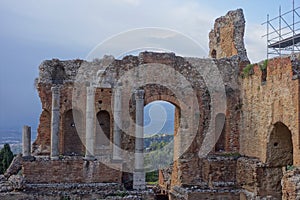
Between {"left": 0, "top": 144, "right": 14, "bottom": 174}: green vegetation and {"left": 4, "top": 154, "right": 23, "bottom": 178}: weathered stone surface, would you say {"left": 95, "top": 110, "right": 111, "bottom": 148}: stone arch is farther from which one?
{"left": 0, "top": 144, "right": 14, "bottom": 174}: green vegetation

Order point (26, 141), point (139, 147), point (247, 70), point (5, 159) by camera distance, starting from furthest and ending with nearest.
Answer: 1. point (5, 159)
2. point (247, 70)
3. point (139, 147)
4. point (26, 141)

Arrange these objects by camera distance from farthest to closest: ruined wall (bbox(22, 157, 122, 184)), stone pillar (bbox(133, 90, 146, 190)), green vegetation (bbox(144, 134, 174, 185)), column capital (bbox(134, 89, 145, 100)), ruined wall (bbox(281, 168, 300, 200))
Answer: green vegetation (bbox(144, 134, 174, 185)), column capital (bbox(134, 89, 145, 100)), stone pillar (bbox(133, 90, 146, 190)), ruined wall (bbox(22, 157, 122, 184)), ruined wall (bbox(281, 168, 300, 200))

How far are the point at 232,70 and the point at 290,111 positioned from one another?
4.93 metres

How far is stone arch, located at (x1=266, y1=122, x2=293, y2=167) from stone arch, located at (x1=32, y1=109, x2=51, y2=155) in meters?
9.47

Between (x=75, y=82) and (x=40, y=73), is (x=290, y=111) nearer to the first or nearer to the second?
(x=75, y=82)

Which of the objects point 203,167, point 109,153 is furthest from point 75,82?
point 203,167

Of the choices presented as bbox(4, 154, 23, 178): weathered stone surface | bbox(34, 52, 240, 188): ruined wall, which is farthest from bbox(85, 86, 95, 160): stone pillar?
bbox(4, 154, 23, 178): weathered stone surface

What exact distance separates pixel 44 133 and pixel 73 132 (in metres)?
1.28

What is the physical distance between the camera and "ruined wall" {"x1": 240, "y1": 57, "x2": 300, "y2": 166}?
16.2 meters

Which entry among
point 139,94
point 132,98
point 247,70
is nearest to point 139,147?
point 139,94

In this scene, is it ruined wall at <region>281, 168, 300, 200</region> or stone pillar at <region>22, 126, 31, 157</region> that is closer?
ruined wall at <region>281, 168, 300, 200</region>

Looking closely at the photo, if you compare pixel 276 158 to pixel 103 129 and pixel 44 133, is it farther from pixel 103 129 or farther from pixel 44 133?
pixel 44 133

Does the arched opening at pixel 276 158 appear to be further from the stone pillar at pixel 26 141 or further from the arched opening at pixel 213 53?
the stone pillar at pixel 26 141

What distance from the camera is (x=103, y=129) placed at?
20500 mm
